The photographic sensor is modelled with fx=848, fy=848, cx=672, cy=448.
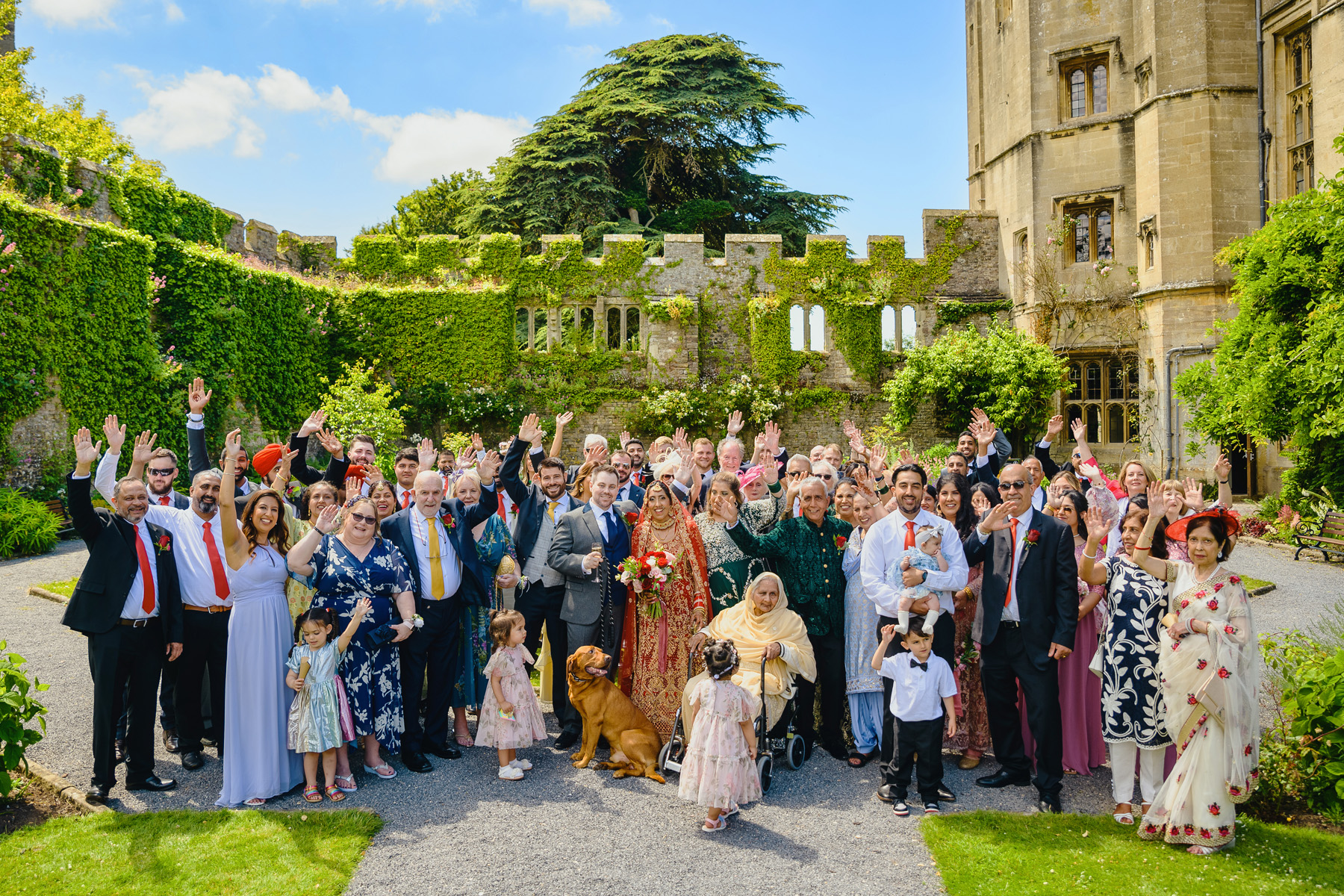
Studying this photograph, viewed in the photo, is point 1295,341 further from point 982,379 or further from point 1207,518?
point 1207,518

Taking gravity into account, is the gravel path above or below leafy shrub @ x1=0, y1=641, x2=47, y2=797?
below

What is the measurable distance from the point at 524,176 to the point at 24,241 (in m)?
15.7

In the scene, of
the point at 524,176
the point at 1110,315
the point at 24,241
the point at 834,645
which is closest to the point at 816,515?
the point at 834,645

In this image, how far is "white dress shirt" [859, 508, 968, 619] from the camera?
5574 mm

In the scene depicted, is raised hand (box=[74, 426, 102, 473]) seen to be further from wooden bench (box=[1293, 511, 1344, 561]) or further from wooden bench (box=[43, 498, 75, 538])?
wooden bench (box=[1293, 511, 1344, 561])

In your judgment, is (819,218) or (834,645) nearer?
(834,645)

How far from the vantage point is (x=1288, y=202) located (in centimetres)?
1337

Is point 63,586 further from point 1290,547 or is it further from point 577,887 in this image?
point 1290,547

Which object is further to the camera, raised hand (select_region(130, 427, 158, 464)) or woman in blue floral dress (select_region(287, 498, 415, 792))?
raised hand (select_region(130, 427, 158, 464))

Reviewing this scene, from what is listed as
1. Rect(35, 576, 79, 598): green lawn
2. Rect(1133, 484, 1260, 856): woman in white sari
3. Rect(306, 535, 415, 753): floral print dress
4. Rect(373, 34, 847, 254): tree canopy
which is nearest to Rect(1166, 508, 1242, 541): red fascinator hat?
Rect(1133, 484, 1260, 856): woman in white sari

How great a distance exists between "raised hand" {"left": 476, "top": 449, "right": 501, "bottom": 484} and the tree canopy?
20298 mm

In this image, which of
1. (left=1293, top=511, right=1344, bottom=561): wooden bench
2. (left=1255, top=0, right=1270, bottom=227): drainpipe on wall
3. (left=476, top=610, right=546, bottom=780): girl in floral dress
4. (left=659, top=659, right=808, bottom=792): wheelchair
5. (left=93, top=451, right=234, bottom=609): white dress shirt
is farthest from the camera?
(left=1255, top=0, right=1270, bottom=227): drainpipe on wall

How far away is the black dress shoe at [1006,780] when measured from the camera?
5715mm

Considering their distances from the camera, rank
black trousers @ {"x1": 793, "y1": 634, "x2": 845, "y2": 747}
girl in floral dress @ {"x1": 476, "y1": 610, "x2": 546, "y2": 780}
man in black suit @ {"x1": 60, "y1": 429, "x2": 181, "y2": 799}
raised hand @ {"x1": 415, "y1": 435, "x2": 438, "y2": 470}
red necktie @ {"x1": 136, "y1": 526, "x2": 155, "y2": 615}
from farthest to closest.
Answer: raised hand @ {"x1": 415, "y1": 435, "x2": 438, "y2": 470} < black trousers @ {"x1": 793, "y1": 634, "x2": 845, "y2": 747} < girl in floral dress @ {"x1": 476, "y1": 610, "x2": 546, "y2": 780} < red necktie @ {"x1": 136, "y1": 526, "x2": 155, "y2": 615} < man in black suit @ {"x1": 60, "y1": 429, "x2": 181, "y2": 799}
